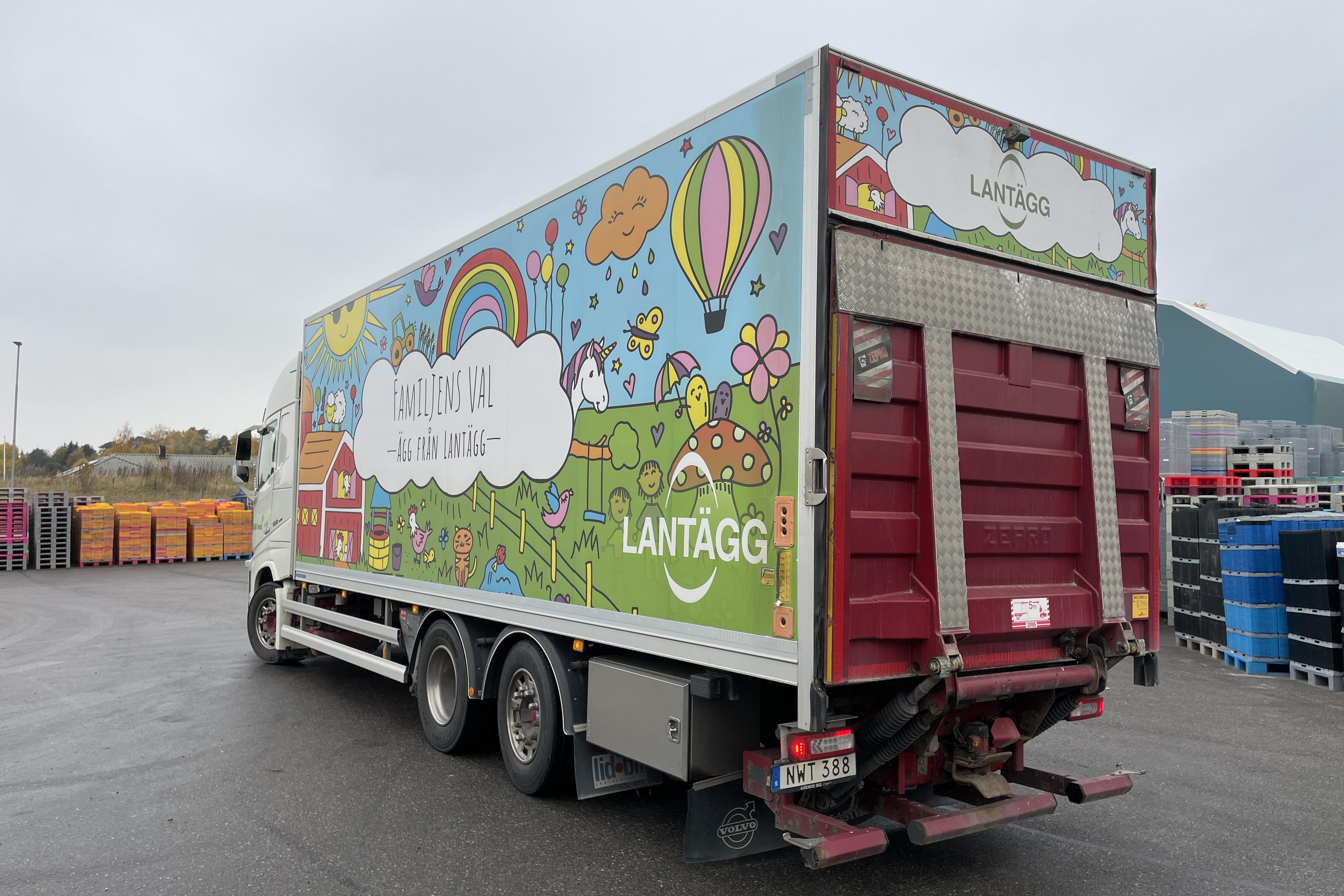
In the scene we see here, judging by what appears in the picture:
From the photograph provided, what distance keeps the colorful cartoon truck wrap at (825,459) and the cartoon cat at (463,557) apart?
324 mm

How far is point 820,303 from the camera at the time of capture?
154 inches

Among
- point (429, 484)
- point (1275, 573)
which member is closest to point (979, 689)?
point (429, 484)

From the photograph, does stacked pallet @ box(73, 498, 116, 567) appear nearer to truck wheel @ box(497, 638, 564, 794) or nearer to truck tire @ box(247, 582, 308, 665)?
truck tire @ box(247, 582, 308, 665)

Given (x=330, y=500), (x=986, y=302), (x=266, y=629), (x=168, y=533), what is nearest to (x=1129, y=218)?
(x=986, y=302)

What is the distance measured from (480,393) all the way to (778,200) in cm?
309

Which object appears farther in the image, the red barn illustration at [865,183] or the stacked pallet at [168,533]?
the stacked pallet at [168,533]

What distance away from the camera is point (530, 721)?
597 centimetres

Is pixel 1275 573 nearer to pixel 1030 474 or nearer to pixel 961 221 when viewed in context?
pixel 1030 474

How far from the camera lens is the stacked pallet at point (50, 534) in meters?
24.5

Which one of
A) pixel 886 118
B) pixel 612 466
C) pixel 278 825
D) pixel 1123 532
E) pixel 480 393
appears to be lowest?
pixel 278 825

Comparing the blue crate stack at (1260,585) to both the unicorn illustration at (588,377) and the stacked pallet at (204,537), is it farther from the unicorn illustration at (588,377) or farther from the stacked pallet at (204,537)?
the stacked pallet at (204,537)

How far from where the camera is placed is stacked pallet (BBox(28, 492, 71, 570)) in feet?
80.2

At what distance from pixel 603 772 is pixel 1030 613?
8.32ft

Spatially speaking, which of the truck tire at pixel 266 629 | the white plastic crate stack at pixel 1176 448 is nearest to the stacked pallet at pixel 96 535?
the truck tire at pixel 266 629
